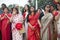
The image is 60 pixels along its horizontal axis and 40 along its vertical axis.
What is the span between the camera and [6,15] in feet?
11.1

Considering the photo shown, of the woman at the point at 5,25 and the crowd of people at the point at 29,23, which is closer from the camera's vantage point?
the crowd of people at the point at 29,23

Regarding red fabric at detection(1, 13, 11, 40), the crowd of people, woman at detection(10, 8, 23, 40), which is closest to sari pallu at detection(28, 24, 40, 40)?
the crowd of people

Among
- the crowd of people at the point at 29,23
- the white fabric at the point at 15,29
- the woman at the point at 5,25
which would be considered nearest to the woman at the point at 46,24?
the crowd of people at the point at 29,23

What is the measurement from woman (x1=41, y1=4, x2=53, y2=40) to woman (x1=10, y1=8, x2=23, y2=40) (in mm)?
318

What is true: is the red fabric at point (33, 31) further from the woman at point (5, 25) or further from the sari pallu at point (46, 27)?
the woman at point (5, 25)

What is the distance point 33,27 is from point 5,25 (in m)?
0.41

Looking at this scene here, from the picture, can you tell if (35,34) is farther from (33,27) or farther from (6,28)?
(6,28)

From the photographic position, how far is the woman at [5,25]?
338cm

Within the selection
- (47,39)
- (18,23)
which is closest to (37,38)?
(47,39)

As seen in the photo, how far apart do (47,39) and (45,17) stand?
31cm

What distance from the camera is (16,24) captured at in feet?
10.9

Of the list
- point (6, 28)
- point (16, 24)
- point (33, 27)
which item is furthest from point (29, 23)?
point (6, 28)

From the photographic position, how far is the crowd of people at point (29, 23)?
3.25 metres

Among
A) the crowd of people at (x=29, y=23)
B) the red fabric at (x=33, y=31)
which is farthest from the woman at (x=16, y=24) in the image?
the red fabric at (x=33, y=31)
